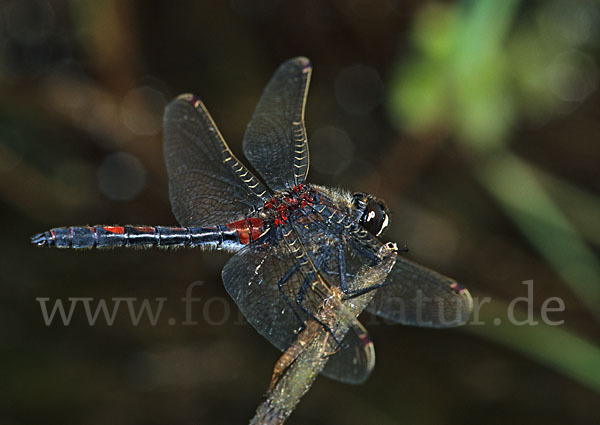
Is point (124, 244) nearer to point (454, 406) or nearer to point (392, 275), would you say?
point (392, 275)

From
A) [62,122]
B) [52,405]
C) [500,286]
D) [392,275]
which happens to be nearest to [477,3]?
[392,275]

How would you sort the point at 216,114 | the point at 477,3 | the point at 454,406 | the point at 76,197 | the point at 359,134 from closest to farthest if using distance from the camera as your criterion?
the point at 477,3 < the point at 454,406 < the point at 76,197 < the point at 216,114 < the point at 359,134

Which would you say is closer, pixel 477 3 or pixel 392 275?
pixel 392 275

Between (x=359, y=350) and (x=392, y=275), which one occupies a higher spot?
(x=392, y=275)

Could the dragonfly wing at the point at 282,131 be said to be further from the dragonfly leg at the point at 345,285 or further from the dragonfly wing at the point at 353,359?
the dragonfly wing at the point at 353,359

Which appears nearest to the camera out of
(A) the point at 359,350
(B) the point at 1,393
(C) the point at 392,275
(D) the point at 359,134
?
(A) the point at 359,350

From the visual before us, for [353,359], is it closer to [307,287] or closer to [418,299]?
[307,287]

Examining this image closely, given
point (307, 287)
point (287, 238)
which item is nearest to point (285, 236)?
point (287, 238)
